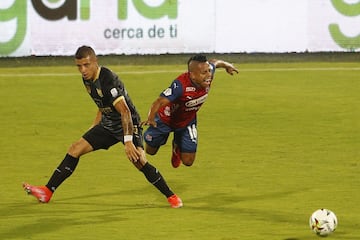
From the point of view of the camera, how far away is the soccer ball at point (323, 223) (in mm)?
10812

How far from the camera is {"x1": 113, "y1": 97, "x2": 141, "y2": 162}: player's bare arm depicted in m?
11.4

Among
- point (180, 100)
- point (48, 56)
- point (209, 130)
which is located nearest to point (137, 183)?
point (180, 100)

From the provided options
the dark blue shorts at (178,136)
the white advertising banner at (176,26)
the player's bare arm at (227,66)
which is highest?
the white advertising banner at (176,26)

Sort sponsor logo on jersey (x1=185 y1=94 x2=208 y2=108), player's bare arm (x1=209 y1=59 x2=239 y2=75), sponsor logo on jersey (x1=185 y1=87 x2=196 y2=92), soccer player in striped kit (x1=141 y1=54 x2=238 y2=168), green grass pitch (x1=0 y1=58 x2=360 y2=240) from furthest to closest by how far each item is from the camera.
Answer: player's bare arm (x1=209 y1=59 x2=239 y2=75) → sponsor logo on jersey (x1=185 y1=94 x2=208 y2=108) → sponsor logo on jersey (x1=185 y1=87 x2=196 y2=92) → soccer player in striped kit (x1=141 y1=54 x2=238 y2=168) → green grass pitch (x1=0 y1=58 x2=360 y2=240)

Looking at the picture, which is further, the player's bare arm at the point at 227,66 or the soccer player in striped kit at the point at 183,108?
the player's bare arm at the point at 227,66

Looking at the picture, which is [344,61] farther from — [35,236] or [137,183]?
[35,236]

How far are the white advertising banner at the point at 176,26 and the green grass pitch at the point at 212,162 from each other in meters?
0.75

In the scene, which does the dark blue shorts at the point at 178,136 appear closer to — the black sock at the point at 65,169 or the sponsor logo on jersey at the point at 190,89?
the sponsor logo on jersey at the point at 190,89

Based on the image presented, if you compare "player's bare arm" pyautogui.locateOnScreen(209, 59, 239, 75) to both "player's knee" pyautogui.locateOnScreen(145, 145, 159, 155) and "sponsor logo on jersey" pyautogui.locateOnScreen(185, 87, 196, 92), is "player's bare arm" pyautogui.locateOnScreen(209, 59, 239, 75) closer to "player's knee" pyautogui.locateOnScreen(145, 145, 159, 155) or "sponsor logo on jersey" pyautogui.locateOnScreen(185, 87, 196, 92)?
"sponsor logo on jersey" pyautogui.locateOnScreen(185, 87, 196, 92)

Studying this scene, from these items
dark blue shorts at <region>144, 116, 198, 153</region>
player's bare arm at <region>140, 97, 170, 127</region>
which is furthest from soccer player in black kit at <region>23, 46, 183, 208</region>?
dark blue shorts at <region>144, 116, 198, 153</region>

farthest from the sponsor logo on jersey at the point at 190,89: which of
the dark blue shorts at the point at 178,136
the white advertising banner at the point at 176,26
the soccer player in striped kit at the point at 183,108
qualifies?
the white advertising banner at the point at 176,26

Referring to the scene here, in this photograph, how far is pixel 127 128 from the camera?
1159cm

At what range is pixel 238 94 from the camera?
70.4 ft

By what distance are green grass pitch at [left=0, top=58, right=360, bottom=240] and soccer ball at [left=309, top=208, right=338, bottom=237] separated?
0.15 metres
